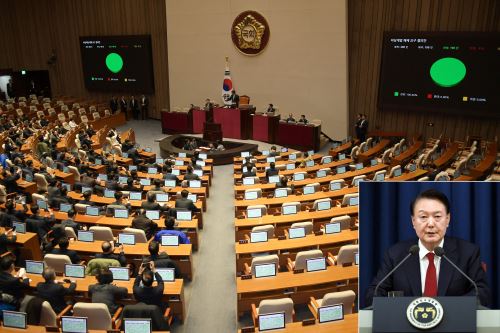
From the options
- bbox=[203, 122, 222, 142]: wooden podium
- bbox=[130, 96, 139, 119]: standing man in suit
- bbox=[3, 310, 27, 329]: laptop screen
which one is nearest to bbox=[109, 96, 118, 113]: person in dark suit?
bbox=[130, 96, 139, 119]: standing man in suit

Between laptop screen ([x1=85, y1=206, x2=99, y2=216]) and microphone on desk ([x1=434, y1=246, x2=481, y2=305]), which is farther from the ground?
microphone on desk ([x1=434, y1=246, x2=481, y2=305])

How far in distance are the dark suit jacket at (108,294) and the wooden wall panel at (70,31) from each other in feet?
55.3

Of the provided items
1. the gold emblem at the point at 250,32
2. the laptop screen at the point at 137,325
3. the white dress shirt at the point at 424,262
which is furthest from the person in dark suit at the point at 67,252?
the gold emblem at the point at 250,32

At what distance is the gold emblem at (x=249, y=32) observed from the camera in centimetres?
1827

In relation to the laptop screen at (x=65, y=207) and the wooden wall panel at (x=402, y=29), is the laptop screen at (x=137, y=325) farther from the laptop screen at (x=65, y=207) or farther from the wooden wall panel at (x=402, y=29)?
the wooden wall panel at (x=402, y=29)

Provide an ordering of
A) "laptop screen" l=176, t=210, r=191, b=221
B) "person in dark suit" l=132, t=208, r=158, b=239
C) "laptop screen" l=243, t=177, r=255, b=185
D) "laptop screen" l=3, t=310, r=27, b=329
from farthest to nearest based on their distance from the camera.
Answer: "laptop screen" l=243, t=177, r=255, b=185, "laptop screen" l=176, t=210, r=191, b=221, "person in dark suit" l=132, t=208, r=158, b=239, "laptop screen" l=3, t=310, r=27, b=329

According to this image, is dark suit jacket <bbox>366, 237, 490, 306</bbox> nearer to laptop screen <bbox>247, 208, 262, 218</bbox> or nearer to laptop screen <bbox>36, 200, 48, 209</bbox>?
laptop screen <bbox>247, 208, 262, 218</bbox>

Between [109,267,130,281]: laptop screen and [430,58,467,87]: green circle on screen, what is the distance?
42.3 feet

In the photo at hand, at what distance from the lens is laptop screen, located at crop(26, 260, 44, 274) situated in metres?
6.36

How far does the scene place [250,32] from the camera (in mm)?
18500

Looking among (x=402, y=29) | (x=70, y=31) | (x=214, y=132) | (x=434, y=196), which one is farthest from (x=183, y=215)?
(x=70, y=31)

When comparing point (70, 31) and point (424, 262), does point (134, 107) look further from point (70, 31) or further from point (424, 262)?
point (424, 262)

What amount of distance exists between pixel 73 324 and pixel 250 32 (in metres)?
15.4

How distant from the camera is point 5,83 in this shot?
2538 centimetres
